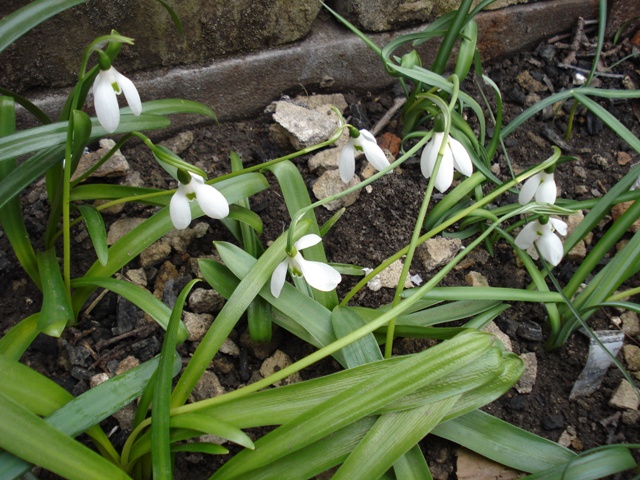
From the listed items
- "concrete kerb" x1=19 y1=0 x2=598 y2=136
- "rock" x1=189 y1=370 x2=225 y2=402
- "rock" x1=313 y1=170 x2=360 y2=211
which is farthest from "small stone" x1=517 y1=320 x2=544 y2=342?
"concrete kerb" x1=19 y1=0 x2=598 y2=136

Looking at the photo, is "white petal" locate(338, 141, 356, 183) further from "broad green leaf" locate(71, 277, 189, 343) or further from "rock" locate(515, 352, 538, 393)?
"rock" locate(515, 352, 538, 393)

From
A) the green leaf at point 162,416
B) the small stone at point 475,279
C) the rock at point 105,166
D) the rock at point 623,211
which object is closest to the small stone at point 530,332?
the small stone at point 475,279

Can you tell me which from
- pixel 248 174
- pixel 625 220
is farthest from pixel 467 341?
pixel 248 174

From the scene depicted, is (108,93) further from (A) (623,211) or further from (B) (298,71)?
(A) (623,211)

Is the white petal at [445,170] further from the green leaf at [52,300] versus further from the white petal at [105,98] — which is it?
the green leaf at [52,300]

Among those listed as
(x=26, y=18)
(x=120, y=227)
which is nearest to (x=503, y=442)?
(x=120, y=227)

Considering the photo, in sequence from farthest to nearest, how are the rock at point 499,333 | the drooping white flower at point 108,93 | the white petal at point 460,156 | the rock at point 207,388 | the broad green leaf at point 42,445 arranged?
the rock at point 499,333, the rock at point 207,388, the white petal at point 460,156, the drooping white flower at point 108,93, the broad green leaf at point 42,445
